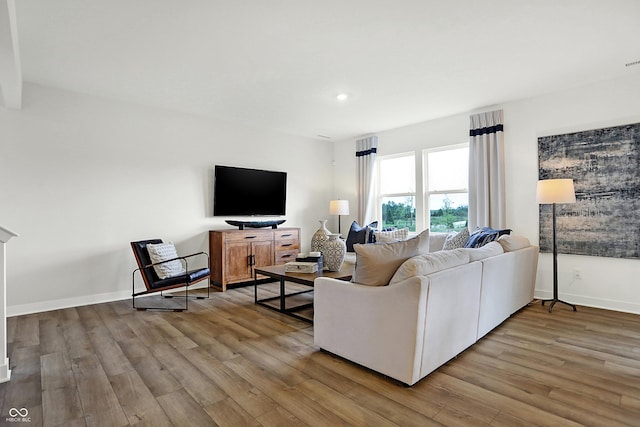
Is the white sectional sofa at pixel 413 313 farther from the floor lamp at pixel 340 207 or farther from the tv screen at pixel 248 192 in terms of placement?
the floor lamp at pixel 340 207

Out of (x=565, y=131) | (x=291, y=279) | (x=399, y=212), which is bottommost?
(x=291, y=279)

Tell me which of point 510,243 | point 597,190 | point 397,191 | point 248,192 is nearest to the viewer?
point 510,243

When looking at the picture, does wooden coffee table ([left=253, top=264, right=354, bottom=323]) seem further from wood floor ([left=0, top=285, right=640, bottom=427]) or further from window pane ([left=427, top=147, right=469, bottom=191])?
window pane ([left=427, top=147, right=469, bottom=191])

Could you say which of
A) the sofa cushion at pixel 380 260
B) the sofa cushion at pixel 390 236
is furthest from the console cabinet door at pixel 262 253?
the sofa cushion at pixel 380 260

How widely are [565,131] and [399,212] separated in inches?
104

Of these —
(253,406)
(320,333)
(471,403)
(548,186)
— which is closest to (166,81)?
(320,333)

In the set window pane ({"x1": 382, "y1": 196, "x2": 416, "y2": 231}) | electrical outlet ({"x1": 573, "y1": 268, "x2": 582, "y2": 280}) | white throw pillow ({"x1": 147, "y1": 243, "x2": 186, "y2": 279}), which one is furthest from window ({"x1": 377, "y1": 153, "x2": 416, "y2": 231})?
white throw pillow ({"x1": 147, "y1": 243, "x2": 186, "y2": 279})

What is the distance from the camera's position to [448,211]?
524 centimetres

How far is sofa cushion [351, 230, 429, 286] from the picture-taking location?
7.41 feet

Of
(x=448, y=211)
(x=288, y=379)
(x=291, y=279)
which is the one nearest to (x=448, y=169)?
(x=448, y=211)

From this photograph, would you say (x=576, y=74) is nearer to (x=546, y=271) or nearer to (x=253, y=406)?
(x=546, y=271)

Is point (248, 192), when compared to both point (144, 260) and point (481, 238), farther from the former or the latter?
point (481, 238)

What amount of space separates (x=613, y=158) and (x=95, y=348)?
5.50 meters

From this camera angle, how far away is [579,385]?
6.93ft
